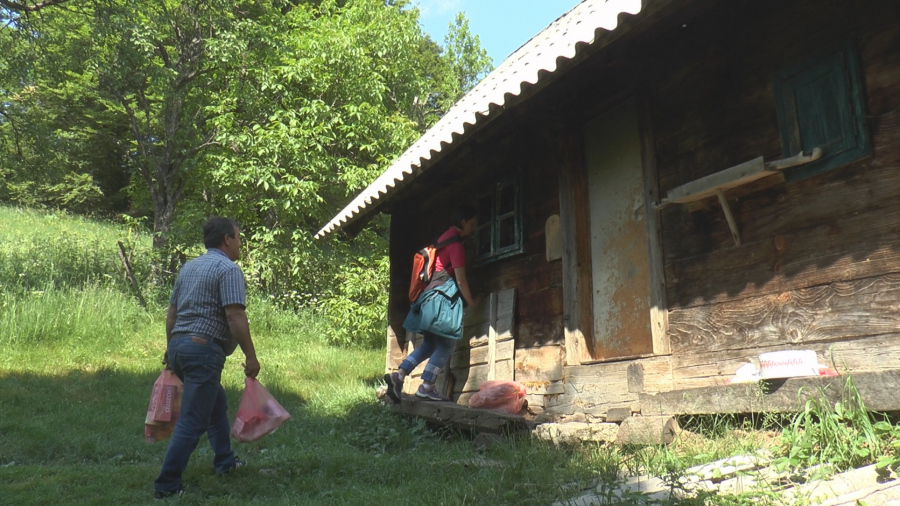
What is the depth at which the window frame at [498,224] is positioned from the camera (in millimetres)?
6578

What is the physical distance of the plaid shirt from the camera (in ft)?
14.6

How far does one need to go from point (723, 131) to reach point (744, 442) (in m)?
1.97

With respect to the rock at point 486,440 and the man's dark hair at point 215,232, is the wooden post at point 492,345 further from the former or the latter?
the man's dark hair at point 215,232

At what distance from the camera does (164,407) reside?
4.48 m

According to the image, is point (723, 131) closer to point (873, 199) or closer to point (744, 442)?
point (873, 199)

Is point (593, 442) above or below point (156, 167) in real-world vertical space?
below

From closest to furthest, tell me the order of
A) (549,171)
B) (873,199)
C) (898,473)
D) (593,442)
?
1. (898,473)
2. (873,199)
3. (593,442)
4. (549,171)

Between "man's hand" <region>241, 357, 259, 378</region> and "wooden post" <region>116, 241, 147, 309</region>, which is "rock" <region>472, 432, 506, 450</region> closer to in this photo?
"man's hand" <region>241, 357, 259, 378</region>

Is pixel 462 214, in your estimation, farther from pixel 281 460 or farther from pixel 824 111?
pixel 824 111

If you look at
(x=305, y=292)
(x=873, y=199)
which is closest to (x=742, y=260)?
(x=873, y=199)

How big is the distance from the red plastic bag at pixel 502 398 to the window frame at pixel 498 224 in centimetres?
129

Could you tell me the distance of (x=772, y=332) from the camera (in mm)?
4027

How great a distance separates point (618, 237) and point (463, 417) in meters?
1.97

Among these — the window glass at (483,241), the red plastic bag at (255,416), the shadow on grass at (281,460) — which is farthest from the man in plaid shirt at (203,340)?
the window glass at (483,241)
